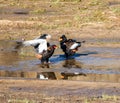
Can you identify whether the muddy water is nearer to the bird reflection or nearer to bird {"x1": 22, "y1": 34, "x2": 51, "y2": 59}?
the bird reflection

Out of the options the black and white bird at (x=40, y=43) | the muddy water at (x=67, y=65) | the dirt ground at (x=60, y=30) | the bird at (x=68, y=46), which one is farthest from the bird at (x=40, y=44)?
the dirt ground at (x=60, y=30)

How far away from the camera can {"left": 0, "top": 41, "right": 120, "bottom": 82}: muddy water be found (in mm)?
16234

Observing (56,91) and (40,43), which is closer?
(56,91)

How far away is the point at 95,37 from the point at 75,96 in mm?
10612

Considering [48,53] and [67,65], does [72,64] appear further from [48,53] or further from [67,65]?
[48,53]

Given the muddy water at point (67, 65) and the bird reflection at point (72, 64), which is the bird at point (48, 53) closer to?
the muddy water at point (67, 65)

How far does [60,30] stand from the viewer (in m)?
24.4

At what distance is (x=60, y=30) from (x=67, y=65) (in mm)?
6523

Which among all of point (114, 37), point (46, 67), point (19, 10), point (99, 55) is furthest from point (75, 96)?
point (19, 10)

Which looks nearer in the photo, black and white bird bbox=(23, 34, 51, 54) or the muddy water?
the muddy water

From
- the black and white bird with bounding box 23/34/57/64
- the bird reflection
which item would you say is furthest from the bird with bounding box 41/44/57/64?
the bird reflection

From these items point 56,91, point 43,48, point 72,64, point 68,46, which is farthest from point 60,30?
point 56,91

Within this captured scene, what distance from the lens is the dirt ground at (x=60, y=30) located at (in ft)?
41.1

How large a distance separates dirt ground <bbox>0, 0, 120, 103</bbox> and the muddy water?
4.35 feet
